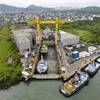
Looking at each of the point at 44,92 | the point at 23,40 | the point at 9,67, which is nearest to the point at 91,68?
the point at 44,92

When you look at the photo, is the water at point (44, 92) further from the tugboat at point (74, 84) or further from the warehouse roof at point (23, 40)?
the warehouse roof at point (23, 40)

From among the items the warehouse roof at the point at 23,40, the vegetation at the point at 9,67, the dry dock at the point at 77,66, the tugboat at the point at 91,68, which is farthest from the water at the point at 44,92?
the warehouse roof at the point at 23,40

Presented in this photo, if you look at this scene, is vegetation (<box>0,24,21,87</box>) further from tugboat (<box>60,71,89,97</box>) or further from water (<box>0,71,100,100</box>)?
tugboat (<box>60,71,89,97</box>)

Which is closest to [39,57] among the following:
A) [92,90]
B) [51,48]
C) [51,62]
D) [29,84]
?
[51,62]

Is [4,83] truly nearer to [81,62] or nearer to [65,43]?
[81,62]

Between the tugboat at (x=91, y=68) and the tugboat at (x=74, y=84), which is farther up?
the tugboat at (x=74, y=84)

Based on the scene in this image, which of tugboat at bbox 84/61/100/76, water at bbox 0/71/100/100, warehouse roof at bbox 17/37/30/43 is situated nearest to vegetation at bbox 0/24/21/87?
water at bbox 0/71/100/100

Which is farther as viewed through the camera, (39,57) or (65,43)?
(65,43)
